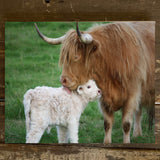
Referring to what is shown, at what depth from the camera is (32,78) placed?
3.43 meters

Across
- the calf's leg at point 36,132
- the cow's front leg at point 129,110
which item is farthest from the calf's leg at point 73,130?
the cow's front leg at point 129,110

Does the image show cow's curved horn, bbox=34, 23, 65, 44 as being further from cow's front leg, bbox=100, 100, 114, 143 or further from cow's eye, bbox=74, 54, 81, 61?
cow's front leg, bbox=100, 100, 114, 143

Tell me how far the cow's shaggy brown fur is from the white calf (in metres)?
0.10

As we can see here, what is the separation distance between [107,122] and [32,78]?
2.86ft

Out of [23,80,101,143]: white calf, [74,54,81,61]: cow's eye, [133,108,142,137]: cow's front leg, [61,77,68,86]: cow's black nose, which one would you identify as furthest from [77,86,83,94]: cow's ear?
[133,108,142,137]: cow's front leg

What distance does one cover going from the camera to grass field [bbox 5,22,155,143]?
339cm

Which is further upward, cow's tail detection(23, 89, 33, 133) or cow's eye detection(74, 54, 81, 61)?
cow's eye detection(74, 54, 81, 61)

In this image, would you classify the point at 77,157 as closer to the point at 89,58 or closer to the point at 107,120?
the point at 107,120

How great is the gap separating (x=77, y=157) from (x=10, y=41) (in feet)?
4.42

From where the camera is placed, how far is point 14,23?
344 cm

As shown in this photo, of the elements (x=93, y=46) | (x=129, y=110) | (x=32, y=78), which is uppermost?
(x=93, y=46)

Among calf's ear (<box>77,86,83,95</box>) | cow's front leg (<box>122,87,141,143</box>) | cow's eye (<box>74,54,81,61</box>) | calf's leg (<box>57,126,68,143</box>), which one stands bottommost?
calf's leg (<box>57,126,68,143</box>)

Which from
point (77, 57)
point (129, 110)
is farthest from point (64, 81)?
point (129, 110)

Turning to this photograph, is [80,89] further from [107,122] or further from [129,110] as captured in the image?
[129,110]
